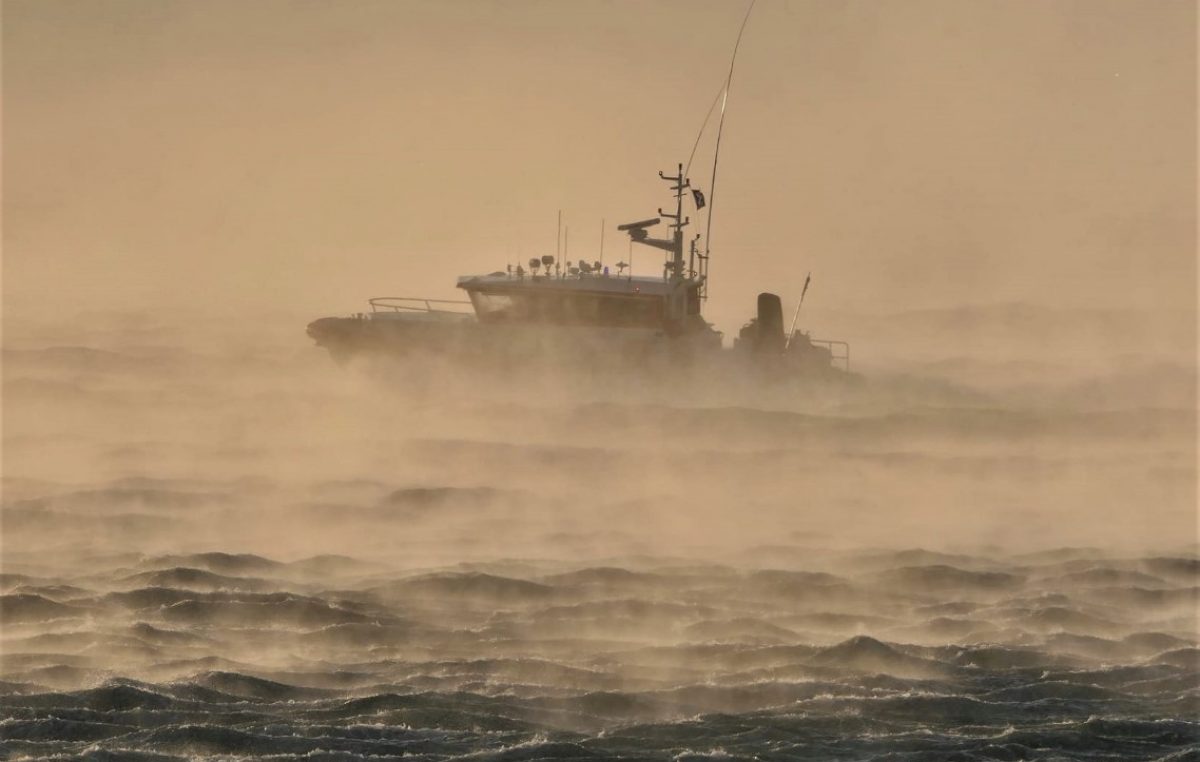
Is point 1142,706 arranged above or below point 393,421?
below

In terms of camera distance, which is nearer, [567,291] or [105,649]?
[105,649]

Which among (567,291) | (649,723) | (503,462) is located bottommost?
(649,723)

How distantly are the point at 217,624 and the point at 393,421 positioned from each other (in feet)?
118

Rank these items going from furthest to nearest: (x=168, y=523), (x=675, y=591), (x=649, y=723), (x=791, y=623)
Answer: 1. (x=168, y=523)
2. (x=675, y=591)
3. (x=791, y=623)
4. (x=649, y=723)

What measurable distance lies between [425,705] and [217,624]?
35.1ft

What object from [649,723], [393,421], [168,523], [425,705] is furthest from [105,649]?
[393,421]

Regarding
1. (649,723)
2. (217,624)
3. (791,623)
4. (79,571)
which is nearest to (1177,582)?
(791,623)

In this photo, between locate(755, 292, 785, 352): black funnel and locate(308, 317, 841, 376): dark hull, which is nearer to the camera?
locate(308, 317, 841, 376): dark hull

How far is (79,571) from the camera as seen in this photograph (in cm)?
6669

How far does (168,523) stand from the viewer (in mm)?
77875

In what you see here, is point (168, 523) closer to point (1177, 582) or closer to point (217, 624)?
point (217, 624)

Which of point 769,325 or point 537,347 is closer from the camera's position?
point 537,347

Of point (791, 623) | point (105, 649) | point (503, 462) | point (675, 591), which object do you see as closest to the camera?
point (105, 649)

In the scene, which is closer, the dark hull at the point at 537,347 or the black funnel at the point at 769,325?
the dark hull at the point at 537,347
